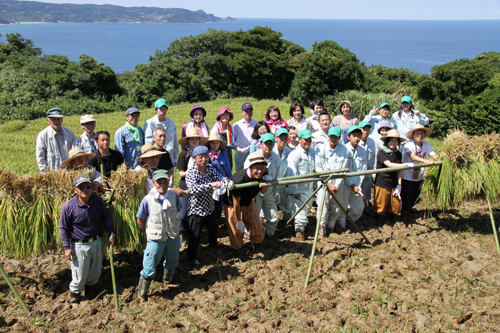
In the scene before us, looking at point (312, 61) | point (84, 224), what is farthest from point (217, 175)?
point (312, 61)

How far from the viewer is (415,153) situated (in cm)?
610

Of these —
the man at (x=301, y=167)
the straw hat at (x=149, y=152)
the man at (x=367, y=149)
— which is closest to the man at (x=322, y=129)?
the man at (x=367, y=149)

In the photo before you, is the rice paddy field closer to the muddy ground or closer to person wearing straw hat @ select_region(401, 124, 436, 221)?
the muddy ground

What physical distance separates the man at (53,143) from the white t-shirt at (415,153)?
18.4 feet

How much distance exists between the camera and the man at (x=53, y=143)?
517 cm

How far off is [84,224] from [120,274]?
3.68ft

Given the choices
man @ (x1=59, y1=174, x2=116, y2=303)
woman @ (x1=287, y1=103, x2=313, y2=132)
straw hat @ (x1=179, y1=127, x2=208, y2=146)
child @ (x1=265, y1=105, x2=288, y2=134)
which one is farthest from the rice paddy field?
woman @ (x1=287, y1=103, x2=313, y2=132)

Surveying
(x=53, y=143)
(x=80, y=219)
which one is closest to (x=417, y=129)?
(x=80, y=219)

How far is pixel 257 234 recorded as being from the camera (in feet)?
17.8

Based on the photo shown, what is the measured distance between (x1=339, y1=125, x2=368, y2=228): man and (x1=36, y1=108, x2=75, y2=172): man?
4.54 metres

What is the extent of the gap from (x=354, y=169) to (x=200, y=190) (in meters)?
2.74

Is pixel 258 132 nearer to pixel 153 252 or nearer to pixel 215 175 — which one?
pixel 215 175

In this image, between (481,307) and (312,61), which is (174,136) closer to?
(481,307)

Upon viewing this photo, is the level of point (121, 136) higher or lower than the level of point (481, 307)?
higher
